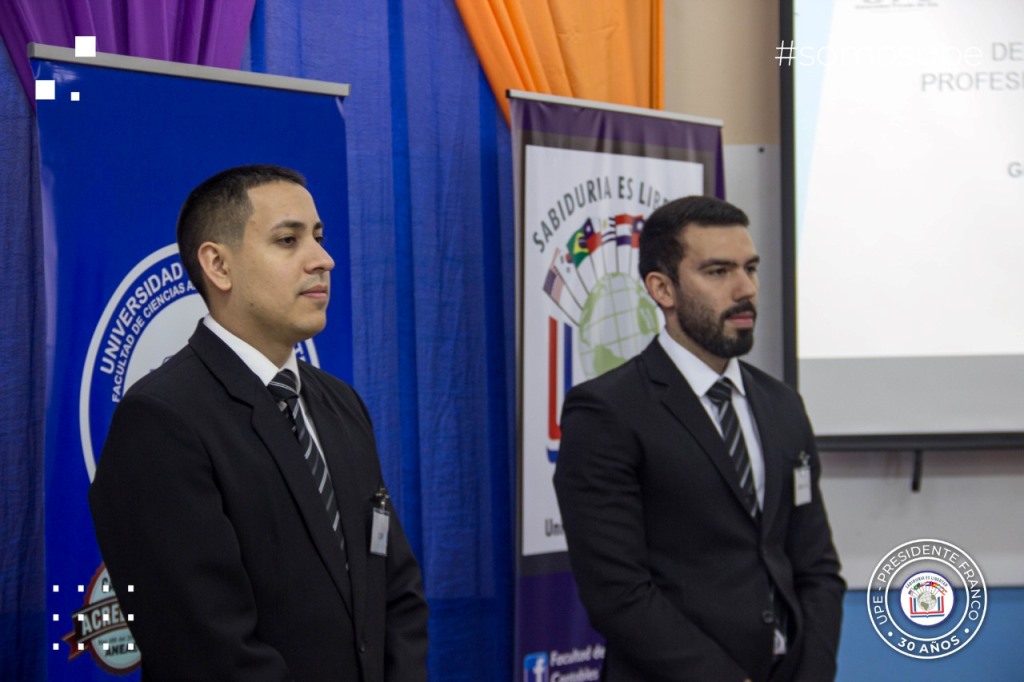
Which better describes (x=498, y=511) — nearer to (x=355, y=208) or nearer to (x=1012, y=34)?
(x=355, y=208)

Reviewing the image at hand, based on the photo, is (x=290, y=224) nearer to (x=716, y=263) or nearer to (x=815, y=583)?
(x=716, y=263)

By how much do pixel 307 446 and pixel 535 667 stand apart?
6.21 feet

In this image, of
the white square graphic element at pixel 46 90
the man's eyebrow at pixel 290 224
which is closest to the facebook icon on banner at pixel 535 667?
the man's eyebrow at pixel 290 224

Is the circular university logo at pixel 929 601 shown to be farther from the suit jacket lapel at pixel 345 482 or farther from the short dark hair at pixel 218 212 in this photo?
the short dark hair at pixel 218 212

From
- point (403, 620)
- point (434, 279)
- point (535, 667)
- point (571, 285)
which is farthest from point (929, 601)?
point (403, 620)

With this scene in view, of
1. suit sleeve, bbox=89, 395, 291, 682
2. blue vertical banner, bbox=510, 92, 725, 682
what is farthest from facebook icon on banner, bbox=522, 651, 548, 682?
suit sleeve, bbox=89, 395, 291, 682

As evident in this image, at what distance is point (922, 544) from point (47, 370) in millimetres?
3433

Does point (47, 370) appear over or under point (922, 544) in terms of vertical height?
over

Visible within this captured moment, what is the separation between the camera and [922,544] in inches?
170

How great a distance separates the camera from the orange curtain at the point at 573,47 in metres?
3.89

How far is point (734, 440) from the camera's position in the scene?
7.51 feet

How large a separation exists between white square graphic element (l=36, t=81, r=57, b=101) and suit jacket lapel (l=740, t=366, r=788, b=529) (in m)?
1.69

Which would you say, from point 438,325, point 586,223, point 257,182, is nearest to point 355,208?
point 438,325

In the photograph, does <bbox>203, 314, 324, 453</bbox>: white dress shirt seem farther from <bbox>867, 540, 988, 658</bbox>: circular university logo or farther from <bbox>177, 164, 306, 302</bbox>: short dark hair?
<bbox>867, 540, 988, 658</bbox>: circular university logo
